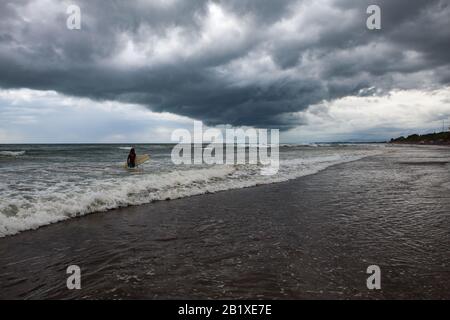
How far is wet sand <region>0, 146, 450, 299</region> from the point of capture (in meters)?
4.34

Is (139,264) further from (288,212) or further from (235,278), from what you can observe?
(288,212)

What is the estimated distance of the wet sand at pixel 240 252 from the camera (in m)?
4.34

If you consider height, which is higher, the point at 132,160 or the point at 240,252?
A: the point at 132,160

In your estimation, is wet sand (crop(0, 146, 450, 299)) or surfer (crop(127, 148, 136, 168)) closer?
wet sand (crop(0, 146, 450, 299))

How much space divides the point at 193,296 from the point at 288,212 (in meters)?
5.41

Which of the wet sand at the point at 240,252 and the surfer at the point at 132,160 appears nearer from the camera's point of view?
the wet sand at the point at 240,252

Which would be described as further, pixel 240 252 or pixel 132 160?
pixel 132 160

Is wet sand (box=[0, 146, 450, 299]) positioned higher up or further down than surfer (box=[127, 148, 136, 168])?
further down

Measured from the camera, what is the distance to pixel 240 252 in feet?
18.9

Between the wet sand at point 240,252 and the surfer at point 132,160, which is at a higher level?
the surfer at point 132,160

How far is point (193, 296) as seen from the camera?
4176 mm
